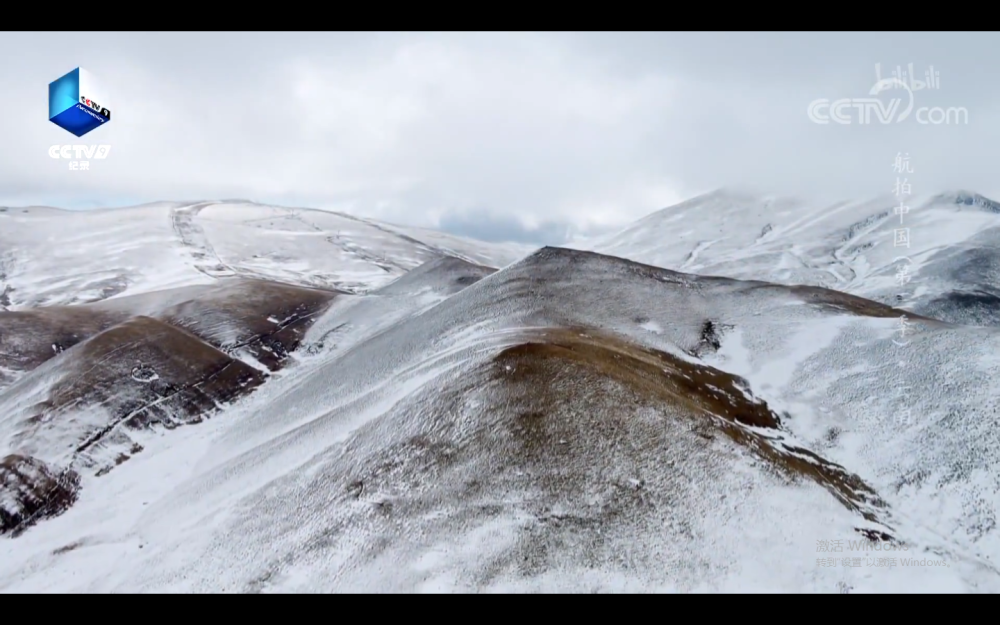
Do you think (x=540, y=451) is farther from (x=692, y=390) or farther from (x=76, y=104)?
(x=76, y=104)

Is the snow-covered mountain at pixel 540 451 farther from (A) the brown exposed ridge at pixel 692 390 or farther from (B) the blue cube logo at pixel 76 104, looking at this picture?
(B) the blue cube logo at pixel 76 104

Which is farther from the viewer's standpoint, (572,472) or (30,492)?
(30,492)

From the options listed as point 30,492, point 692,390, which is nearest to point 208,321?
point 30,492

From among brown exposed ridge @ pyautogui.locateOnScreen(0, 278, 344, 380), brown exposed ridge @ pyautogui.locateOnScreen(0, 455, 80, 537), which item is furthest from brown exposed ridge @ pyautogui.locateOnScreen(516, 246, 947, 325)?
brown exposed ridge @ pyautogui.locateOnScreen(0, 455, 80, 537)

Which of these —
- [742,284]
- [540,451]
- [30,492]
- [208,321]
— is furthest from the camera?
[208,321]

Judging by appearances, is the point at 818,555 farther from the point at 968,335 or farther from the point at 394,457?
the point at 968,335

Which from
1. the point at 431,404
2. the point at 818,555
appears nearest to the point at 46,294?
the point at 431,404
